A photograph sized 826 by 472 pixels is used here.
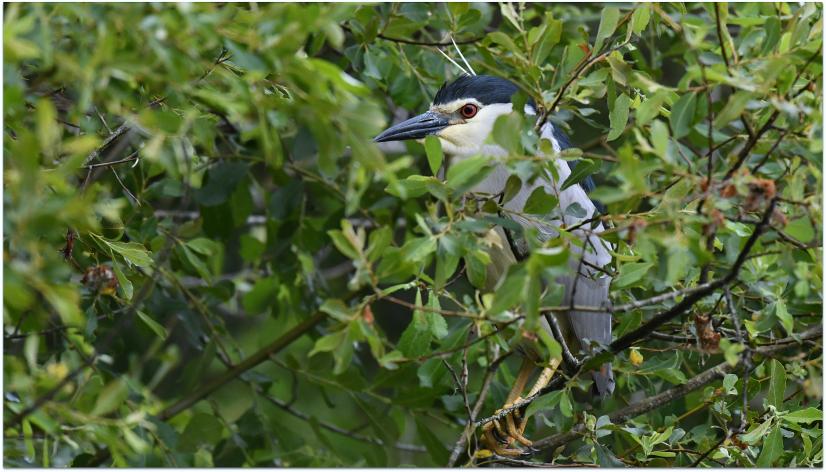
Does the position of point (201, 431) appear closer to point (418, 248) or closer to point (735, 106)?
point (418, 248)

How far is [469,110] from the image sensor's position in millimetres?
2719

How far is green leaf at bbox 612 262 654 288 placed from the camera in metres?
1.64

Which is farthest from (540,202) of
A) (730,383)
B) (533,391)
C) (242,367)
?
(242,367)

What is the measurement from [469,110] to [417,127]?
0.52 feet

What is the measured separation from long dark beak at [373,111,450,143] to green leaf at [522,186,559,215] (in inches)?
39.2

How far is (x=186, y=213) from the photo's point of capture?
10.2ft

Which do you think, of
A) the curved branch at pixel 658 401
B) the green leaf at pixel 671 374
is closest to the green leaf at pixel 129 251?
the curved branch at pixel 658 401

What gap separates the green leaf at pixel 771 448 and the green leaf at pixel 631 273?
435mm

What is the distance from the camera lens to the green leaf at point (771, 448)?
183 cm

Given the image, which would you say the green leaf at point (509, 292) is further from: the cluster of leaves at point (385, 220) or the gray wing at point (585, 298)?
the gray wing at point (585, 298)

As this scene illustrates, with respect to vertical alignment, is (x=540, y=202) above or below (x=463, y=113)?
above

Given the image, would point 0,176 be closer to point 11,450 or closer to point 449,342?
point 11,450

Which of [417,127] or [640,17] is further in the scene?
[417,127]

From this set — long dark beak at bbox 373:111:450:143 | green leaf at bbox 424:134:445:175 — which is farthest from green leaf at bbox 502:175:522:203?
long dark beak at bbox 373:111:450:143
